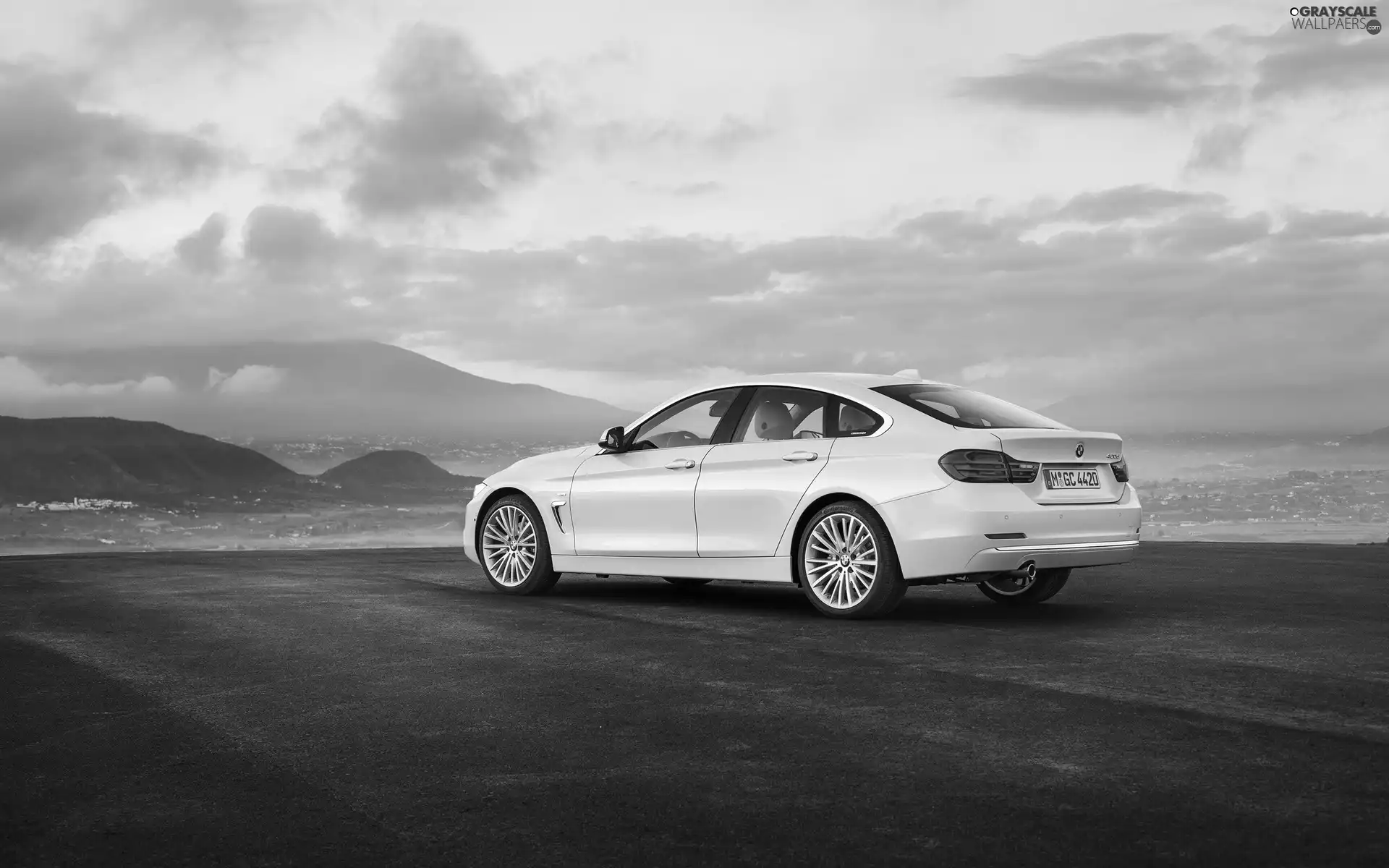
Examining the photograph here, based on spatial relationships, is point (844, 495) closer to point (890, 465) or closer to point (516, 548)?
point (890, 465)

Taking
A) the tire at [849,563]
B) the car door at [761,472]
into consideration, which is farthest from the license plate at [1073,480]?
the car door at [761,472]

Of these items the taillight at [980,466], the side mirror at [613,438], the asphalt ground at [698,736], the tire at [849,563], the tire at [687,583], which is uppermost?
the side mirror at [613,438]

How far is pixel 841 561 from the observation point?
941 cm

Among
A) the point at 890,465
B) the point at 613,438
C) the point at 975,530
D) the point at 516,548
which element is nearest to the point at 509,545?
the point at 516,548

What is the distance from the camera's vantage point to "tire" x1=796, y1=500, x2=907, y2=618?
9125 mm

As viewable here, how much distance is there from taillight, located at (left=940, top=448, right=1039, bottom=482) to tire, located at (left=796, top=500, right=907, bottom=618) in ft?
1.93

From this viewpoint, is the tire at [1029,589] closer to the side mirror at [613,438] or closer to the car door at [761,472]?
the car door at [761,472]

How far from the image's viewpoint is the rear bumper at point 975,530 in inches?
347

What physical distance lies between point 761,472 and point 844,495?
675 millimetres

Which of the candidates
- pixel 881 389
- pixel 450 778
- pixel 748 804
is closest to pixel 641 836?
pixel 748 804

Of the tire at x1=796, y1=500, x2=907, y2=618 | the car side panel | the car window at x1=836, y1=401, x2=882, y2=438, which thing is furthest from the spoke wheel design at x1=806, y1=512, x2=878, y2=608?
the car window at x1=836, y1=401, x2=882, y2=438

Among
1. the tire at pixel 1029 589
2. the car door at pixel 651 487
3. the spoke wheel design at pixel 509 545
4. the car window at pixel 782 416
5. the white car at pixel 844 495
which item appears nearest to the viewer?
the white car at pixel 844 495

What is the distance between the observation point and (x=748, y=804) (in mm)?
4523

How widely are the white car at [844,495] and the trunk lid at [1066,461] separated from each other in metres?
0.01
